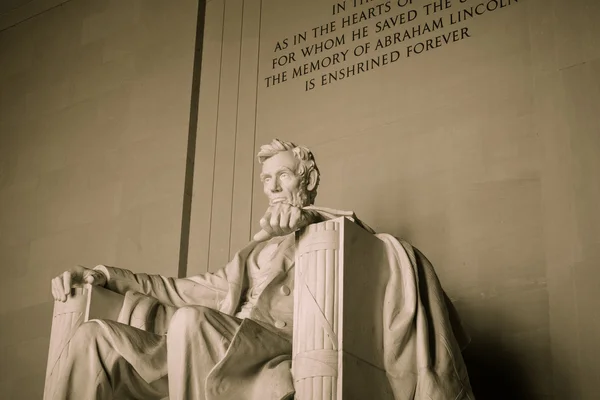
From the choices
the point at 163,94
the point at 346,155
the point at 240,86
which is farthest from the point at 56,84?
the point at 346,155

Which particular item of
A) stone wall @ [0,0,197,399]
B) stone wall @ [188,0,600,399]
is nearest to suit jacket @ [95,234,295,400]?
stone wall @ [188,0,600,399]

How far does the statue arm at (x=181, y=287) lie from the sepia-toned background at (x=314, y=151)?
1.23m

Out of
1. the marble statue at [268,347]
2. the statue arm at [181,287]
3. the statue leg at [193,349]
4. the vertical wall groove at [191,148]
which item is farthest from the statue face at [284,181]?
the vertical wall groove at [191,148]

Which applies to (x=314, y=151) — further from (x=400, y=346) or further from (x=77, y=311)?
(x=400, y=346)

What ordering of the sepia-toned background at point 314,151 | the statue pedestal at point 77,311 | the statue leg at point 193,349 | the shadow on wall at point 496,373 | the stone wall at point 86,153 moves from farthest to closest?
the stone wall at point 86,153
the sepia-toned background at point 314,151
the shadow on wall at point 496,373
the statue pedestal at point 77,311
the statue leg at point 193,349

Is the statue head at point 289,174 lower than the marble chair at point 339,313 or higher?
higher

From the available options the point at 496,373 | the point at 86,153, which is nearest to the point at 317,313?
the point at 496,373

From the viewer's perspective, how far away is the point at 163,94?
780 cm

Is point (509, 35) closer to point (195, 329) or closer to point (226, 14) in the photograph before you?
point (226, 14)

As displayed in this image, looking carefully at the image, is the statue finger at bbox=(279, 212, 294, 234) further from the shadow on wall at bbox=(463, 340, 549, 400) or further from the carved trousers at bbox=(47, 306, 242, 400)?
the shadow on wall at bbox=(463, 340, 549, 400)

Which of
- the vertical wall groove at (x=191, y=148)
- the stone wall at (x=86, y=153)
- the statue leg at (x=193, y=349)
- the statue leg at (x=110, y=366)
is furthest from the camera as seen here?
the stone wall at (x=86, y=153)

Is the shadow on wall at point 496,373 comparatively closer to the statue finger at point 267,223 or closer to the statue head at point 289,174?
the statue head at point 289,174

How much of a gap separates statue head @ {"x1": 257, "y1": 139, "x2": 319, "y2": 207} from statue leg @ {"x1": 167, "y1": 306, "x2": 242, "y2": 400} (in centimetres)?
119

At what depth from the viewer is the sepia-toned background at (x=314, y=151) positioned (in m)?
5.92
